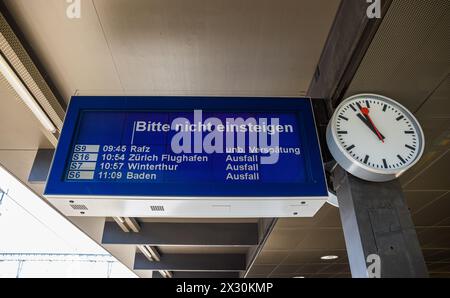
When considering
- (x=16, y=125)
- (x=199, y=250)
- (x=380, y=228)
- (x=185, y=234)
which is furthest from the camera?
(x=199, y=250)

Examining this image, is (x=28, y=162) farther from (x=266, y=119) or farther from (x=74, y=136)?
(x=266, y=119)

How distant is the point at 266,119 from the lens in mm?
2043

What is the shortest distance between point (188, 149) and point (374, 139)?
1089 millimetres

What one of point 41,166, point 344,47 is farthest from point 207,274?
point 344,47

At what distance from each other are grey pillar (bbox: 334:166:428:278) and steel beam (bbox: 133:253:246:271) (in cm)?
613

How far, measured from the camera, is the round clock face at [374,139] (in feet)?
5.87

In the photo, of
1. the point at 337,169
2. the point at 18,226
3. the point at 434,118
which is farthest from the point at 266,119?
the point at 18,226

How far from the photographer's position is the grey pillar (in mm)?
1645

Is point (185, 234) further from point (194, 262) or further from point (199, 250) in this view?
point (194, 262)

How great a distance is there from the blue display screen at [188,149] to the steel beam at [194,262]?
622 centimetres

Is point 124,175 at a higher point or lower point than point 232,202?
higher

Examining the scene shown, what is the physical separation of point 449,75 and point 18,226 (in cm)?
860

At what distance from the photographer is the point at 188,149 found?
1.90 meters

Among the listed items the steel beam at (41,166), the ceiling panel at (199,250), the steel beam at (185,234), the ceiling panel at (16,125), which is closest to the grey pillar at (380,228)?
the ceiling panel at (16,125)
